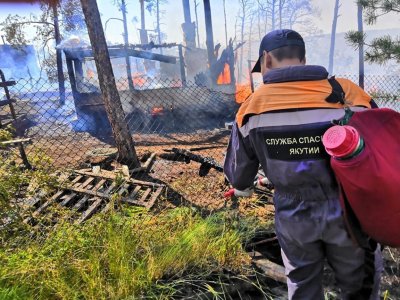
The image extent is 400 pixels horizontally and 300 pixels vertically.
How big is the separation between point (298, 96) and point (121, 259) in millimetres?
1679

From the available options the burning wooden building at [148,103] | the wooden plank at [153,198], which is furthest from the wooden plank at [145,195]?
the burning wooden building at [148,103]

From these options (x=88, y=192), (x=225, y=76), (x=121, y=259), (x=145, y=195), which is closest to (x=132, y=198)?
(x=145, y=195)

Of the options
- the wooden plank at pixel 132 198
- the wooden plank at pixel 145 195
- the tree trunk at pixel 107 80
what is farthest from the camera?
the tree trunk at pixel 107 80

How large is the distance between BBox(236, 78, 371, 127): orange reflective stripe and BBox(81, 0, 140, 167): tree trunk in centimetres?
440

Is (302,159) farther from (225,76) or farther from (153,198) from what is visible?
(225,76)

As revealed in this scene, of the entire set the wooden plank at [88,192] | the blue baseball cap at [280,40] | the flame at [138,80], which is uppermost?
the blue baseball cap at [280,40]

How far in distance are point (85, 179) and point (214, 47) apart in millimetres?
13536

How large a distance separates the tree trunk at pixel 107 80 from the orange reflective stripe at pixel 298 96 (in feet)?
14.4

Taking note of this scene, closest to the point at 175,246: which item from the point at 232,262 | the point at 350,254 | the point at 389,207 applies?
the point at 232,262

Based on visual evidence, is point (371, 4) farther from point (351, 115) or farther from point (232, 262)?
point (232, 262)

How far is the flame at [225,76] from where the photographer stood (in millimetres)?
15789

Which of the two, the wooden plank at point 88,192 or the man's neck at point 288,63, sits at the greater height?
the man's neck at point 288,63

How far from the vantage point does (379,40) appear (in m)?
4.33

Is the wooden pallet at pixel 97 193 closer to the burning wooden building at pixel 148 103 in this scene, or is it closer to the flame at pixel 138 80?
the burning wooden building at pixel 148 103
